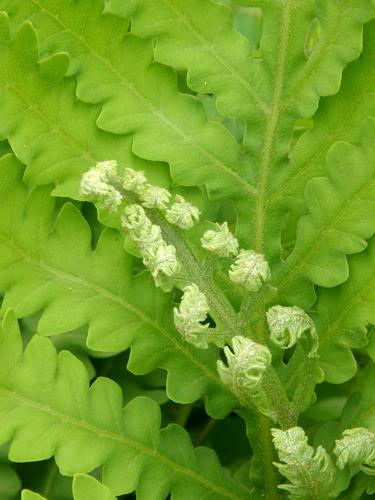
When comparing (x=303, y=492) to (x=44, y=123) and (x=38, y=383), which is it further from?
(x=44, y=123)

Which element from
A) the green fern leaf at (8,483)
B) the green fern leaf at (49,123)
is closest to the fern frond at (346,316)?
the green fern leaf at (49,123)

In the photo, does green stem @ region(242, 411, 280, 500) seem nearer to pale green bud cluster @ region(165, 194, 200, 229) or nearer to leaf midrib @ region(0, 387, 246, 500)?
leaf midrib @ region(0, 387, 246, 500)

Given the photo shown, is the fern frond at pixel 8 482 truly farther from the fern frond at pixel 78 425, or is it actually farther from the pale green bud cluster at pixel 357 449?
the pale green bud cluster at pixel 357 449

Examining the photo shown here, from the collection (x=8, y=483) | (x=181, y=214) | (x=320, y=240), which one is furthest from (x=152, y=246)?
(x=8, y=483)

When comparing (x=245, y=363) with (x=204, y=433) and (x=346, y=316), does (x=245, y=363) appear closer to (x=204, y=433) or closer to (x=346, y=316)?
(x=346, y=316)

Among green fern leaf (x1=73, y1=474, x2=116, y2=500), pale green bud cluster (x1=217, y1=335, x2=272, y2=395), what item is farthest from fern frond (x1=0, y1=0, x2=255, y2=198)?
green fern leaf (x1=73, y1=474, x2=116, y2=500)

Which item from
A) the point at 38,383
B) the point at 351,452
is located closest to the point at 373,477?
the point at 351,452

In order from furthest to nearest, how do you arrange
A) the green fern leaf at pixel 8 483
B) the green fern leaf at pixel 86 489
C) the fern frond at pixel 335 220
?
the green fern leaf at pixel 8 483 < the fern frond at pixel 335 220 < the green fern leaf at pixel 86 489
